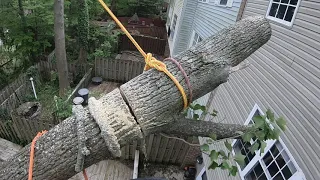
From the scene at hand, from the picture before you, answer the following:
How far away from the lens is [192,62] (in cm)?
183

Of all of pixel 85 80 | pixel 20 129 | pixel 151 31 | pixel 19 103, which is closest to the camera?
pixel 20 129

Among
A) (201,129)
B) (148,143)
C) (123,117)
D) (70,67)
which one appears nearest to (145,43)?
(70,67)

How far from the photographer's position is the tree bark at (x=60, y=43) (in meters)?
7.84

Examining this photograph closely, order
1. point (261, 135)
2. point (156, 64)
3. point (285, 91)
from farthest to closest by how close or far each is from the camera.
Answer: point (285, 91), point (261, 135), point (156, 64)

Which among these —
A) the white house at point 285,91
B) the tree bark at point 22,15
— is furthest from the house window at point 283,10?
the tree bark at point 22,15

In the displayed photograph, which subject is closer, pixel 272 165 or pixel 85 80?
pixel 272 165

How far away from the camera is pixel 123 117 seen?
1636mm

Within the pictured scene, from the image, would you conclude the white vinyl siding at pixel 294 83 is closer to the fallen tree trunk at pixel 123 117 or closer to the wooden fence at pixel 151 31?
the fallen tree trunk at pixel 123 117

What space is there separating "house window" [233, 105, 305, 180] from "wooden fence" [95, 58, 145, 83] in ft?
28.3

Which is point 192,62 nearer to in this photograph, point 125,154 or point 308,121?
point 308,121

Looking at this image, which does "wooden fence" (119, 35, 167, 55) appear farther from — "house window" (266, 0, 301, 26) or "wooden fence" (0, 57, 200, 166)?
"house window" (266, 0, 301, 26)

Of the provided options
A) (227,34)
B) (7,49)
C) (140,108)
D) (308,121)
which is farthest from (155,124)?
(7,49)

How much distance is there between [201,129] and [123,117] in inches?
33.0

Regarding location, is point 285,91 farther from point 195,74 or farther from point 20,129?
point 20,129
